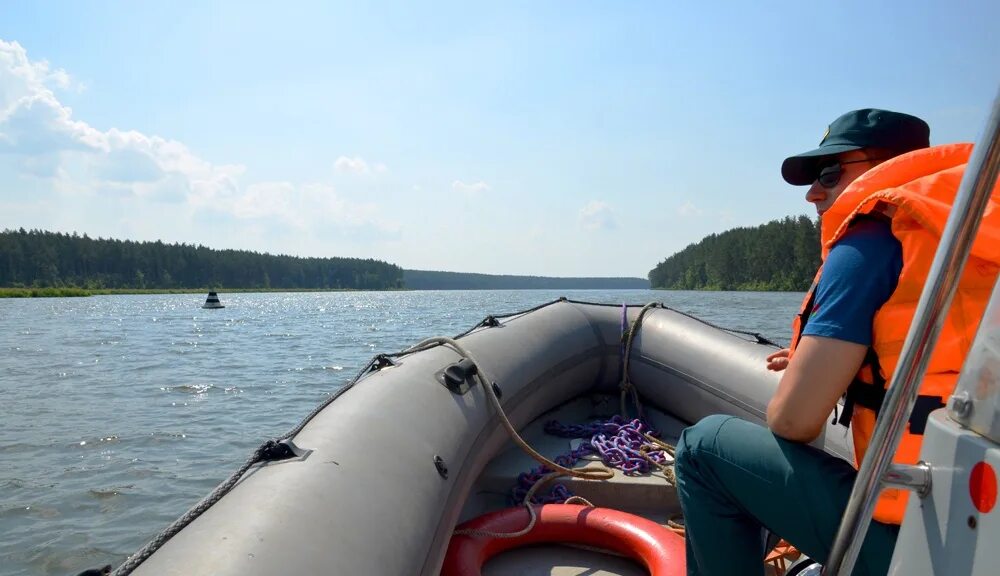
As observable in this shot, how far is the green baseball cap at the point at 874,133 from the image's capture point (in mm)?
1562

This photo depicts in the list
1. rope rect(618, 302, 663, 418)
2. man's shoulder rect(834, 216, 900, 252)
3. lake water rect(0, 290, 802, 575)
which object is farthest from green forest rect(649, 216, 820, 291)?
man's shoulder rect(834, 216, 900, 252)

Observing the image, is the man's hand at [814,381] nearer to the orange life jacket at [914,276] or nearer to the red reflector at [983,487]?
the orange life jacket at [914,276]

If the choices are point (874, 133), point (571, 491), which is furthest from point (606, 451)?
point (874, 133)

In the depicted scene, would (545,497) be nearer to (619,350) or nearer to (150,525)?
(619,350)

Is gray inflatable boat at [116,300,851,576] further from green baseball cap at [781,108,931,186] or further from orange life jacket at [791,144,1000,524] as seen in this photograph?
green baseball cap at [781,108,931,186]

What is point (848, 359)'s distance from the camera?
1.23 m

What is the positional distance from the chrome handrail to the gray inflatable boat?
1.17m

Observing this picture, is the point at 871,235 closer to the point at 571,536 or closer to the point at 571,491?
the point at 571,536

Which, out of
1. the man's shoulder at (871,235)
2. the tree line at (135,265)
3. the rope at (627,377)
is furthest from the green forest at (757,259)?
the tree line at (135,265)

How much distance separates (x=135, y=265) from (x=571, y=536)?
284ft

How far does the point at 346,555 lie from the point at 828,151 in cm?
149

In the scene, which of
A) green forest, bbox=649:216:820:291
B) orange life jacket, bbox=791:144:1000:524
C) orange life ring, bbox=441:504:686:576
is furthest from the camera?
green forest, bbox=649:216:820:291

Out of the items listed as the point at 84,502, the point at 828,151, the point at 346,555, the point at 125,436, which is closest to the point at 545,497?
the point at 346,555

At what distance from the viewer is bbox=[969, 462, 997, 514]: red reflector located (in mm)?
816
